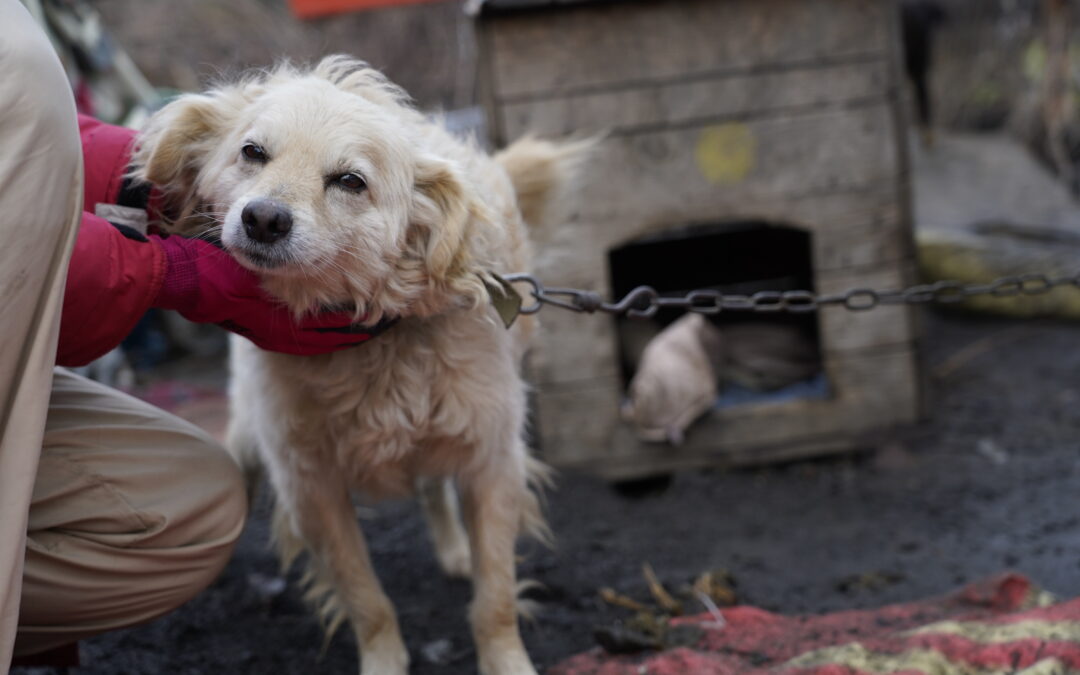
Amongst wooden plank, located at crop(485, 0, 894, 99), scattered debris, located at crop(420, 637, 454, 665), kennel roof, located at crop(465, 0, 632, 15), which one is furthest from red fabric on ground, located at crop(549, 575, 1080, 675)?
kennel roof, located at crop(465, 0, 632, 15)

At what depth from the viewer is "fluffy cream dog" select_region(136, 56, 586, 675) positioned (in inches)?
73.7

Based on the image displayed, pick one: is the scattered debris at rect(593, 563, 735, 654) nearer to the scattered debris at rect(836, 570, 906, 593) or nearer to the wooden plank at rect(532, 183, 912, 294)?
the scattered debris at rect(836, 570, 906, 593)

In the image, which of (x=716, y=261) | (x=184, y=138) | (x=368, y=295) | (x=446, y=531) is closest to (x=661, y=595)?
(x=446, y=531)

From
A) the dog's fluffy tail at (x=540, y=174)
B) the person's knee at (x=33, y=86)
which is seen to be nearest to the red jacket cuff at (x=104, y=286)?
the person's knee at (x=33, y=86)

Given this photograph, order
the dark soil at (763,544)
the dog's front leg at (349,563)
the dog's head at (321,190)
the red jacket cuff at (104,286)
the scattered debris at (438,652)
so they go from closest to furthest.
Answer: the red jacket cuff at (104,286) → the dog's head at (321,190) → the dog's front leg at (349,563) → the scattered debris at (438,652) → the dark soil at (763,544)

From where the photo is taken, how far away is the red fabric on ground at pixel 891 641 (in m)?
2.11

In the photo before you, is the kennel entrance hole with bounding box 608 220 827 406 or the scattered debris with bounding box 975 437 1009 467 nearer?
the scattered debris with bounding box 975 437 1009 467

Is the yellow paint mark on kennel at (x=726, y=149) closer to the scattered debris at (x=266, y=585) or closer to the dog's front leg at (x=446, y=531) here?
the dog's front leg at (x=446, y=531)

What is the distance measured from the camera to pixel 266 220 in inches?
69.2

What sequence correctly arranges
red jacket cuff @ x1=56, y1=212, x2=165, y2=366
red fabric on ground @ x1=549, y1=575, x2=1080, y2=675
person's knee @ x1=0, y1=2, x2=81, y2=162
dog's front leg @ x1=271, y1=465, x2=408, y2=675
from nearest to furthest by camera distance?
person's knee @ x1=0, y1=2, x2=81, y2=162
red jacket cuff @ x1=56, y1=212, x2=165, y2=366
red fabric on ground @ x1=549, y1=575, x2=1080, y2=675
dog's front leg @ x1=271, y1=465, x2=408, y2=675

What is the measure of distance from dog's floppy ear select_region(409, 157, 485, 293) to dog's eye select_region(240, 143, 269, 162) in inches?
11.9

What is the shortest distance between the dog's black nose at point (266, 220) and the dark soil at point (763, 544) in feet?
4.27

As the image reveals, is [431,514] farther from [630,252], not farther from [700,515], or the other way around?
[630,252]

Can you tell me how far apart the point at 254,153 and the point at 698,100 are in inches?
81.7
